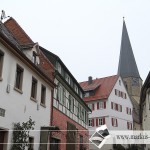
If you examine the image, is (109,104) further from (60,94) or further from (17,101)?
(17,101)

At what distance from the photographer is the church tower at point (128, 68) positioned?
83688 mm

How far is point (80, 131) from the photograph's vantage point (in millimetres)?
31297

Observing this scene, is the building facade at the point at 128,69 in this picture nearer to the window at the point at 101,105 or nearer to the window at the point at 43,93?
the window at the point at 101,105

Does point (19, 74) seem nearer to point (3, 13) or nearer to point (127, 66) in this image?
point (3, 13)

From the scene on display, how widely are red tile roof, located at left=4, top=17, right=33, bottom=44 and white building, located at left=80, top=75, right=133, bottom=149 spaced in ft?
82.6

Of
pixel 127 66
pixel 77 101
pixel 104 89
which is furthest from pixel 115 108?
pixel 127 66

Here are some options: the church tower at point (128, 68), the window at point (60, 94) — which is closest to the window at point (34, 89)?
the window at point (60, 94)

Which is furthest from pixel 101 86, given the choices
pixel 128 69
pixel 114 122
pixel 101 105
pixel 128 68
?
pixel 128 68

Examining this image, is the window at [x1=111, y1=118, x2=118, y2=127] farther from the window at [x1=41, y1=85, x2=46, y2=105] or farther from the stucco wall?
the stucco wall

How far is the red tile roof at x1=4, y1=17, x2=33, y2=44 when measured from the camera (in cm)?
2484

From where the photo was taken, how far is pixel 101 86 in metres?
52.5

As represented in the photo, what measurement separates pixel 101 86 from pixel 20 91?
121ft

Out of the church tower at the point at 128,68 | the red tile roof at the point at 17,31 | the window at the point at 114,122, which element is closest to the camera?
the red tile roof at the point at 17,31

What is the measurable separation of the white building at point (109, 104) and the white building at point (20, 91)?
86.3ft
